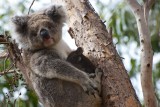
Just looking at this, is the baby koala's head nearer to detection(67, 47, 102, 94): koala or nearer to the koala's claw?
detection(67, 47, 102, 94): koala

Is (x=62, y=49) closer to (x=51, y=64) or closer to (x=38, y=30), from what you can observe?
(x=38, y=30)

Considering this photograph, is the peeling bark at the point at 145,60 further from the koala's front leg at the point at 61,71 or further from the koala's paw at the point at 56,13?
the koala's paw at the point at 56,13

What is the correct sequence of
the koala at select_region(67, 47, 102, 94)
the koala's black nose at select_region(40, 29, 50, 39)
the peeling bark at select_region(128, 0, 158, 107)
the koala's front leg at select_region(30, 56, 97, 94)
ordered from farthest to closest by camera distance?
the koala's black nose at select_region(40, 29, 50, 39) < the koala's front leg at select_region(30, 56, 97, 94) < the koala at select_region(67, 47, 102, 94) < the peeling bark at select_region(128, 0, 158, 107)

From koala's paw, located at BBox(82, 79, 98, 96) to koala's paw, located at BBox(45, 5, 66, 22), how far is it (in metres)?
0.89

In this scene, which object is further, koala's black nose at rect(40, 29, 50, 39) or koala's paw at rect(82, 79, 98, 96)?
koala's black nose at rect(40, 29, 50, 39)

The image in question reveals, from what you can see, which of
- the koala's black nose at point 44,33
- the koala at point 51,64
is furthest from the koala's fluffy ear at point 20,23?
A: the koala's black nose at point 44,33

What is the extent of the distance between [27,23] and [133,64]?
9.84ft

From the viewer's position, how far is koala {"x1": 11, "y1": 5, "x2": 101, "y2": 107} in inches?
153

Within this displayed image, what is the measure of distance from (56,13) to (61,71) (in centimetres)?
80

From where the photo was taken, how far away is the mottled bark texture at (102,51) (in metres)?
3.47

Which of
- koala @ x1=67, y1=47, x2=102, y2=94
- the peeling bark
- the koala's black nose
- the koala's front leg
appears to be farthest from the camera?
the koala's black nose

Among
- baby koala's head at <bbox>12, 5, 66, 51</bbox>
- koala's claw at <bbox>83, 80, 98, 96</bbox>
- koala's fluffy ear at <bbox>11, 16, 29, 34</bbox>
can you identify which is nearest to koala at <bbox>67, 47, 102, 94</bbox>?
koala's claw at <bbox>83, 80, 98, 96</bbox>

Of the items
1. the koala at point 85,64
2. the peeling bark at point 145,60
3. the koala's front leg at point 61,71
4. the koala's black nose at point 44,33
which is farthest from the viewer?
the koala's black nose at point 44,33

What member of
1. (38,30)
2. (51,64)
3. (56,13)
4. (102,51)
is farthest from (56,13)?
(102,51)
